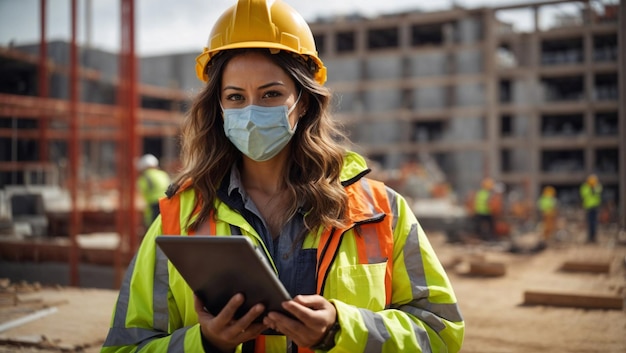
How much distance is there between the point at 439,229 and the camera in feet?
72.7

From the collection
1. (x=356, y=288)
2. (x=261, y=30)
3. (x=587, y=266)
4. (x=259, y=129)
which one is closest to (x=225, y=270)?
(x=356, y=288)

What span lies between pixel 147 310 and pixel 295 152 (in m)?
0.79

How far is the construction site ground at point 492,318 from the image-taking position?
4.37m

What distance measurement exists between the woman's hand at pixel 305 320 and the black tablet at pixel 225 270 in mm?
29

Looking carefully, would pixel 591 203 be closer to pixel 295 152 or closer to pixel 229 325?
pixel 295 152

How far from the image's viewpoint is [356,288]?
1971mm

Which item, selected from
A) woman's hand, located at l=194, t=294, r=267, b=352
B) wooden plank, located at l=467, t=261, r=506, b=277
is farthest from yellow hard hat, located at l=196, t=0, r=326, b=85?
wooden plank, located at l=467, t=261, r=506, b=277

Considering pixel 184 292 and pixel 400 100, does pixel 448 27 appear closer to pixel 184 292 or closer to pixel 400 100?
pixel 400 100

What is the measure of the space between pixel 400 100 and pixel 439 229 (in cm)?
2205

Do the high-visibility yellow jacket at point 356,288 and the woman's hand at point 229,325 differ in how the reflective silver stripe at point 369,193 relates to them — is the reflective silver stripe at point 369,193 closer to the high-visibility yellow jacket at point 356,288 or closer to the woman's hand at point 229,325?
the high-visibility yellow jacket at point 356,288

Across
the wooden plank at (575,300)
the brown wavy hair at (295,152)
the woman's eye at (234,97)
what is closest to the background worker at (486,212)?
the wooden plank at (575,300)

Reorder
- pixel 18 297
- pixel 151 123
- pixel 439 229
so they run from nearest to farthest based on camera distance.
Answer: pixel 18 297 < pixel 439 229 < pixel 151 123

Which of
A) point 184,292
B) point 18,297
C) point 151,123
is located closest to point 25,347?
point 18,297

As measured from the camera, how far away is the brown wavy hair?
A: 2116mm
